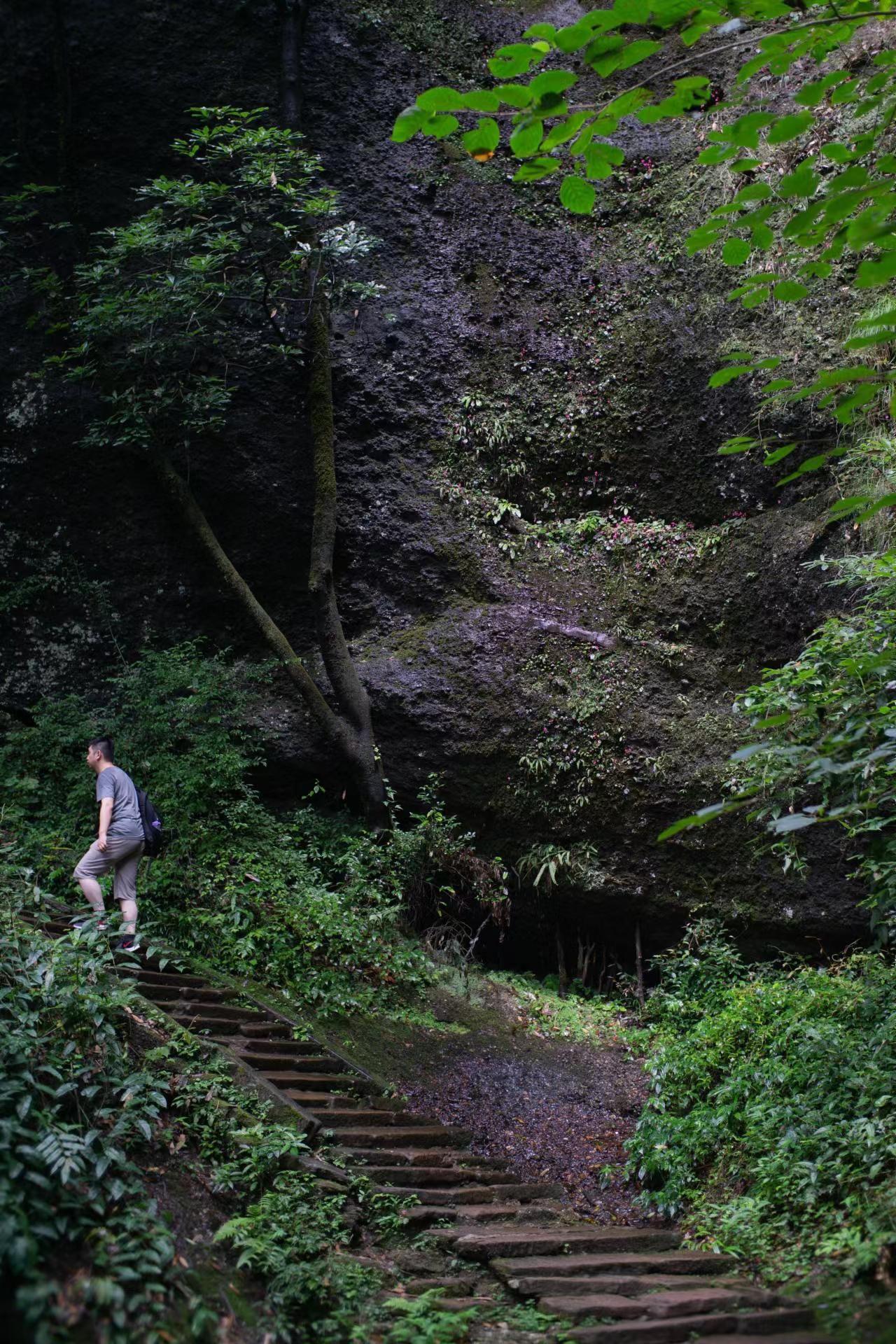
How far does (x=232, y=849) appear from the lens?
8.00 m

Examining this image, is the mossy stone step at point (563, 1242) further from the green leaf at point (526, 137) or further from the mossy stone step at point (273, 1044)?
the green leaf at point (526, 137)

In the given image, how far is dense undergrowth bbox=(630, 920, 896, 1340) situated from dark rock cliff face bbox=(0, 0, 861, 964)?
2445 millimetres

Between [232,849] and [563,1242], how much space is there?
4.50 metres

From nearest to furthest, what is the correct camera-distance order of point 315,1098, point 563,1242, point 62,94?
point 563,1242
point 315,1098
point 62,94

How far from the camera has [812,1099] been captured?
4980 mm

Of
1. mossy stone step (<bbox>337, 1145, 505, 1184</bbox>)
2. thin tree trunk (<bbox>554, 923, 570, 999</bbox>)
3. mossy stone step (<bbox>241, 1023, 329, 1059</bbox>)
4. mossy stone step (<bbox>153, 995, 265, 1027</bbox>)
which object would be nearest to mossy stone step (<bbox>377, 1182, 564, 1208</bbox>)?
mossy stone step (<bbox>337, 1145, 505, 1184</bbox>)

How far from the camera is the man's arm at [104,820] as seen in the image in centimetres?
636

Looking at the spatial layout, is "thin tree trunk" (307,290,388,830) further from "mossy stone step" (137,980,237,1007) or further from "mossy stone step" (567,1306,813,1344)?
"mossy stone step" (567,1306,813,1344)

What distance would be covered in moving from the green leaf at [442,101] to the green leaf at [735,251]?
113 cm

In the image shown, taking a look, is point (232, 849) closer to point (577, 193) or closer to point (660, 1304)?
point (660, 1304)

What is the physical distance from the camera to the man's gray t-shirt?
653 cm

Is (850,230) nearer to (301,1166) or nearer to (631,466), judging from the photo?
(301,1166)

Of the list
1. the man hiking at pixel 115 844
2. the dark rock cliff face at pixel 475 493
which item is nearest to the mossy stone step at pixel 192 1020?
the man hiking at pixel 115 844

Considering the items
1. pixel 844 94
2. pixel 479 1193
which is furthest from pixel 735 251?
pixel 479 1193
